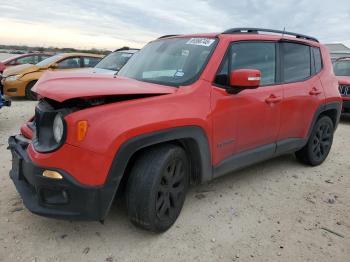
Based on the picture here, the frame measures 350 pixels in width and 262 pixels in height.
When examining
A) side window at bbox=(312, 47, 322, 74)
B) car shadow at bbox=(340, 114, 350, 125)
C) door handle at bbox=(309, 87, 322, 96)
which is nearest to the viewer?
door handle at bbox=(309, 87, 322, 96)

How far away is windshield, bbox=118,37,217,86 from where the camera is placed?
11.3ft

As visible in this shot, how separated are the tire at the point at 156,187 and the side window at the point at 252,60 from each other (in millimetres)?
901

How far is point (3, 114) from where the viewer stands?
8.18 meters

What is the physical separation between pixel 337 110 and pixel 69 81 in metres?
4.09

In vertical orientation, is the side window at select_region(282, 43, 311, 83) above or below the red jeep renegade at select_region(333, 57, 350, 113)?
above

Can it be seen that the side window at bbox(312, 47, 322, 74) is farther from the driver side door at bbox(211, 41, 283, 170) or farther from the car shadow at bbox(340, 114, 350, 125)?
the car shadow at bbox(340, 114, 350, 125)

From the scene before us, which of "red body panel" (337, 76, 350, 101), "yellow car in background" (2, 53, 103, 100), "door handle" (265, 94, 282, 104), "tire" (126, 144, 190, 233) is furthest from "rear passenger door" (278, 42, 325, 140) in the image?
"yellow car in background" (2, 53, 103, 100)

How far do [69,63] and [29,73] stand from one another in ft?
4.00

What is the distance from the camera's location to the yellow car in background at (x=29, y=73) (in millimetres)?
10172

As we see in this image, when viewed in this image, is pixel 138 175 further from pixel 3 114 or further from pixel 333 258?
pixel 3 114

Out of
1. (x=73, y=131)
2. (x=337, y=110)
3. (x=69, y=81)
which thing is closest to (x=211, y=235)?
(x=73, y=131)

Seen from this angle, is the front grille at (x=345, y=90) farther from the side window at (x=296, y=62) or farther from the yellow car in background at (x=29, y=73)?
the yellow car in background at (x=29, y=73)

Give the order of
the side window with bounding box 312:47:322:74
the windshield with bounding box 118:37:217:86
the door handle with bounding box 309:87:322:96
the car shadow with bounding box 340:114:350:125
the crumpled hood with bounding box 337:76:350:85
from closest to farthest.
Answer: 1. the windshield with bounding box 118:37:217:86
2. the door handle with bounding box 309:87:322:96
3. the side window with bounding box 312:47:322:74
4. the crumpled hood with bounding box 337:76:350:85
5. the car shadow with bounding box 340:114:350:125

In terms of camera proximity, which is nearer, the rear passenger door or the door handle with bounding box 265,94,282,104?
the door handle with bounding box 265,94,282,104
